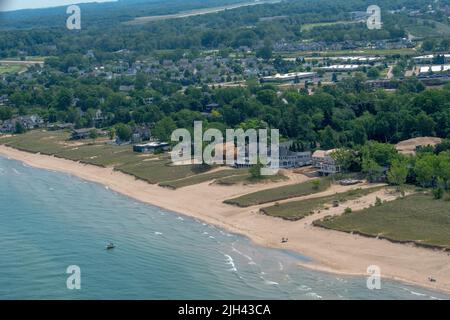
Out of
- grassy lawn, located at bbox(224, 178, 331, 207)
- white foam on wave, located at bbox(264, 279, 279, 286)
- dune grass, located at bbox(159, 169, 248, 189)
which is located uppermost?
white foam on wave, located at bbox(264, 279, 279, 286)

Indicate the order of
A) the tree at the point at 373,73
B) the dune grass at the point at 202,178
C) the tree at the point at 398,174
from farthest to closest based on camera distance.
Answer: the tree at the point at 373,73
the dune grass at the point at 202,178
the tree at the point at 398,174

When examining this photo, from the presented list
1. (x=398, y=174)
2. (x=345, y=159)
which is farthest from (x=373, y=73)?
(x=398, y=174)

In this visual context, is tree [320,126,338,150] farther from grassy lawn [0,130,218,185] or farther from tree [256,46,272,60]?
tree [256,46,272,60]

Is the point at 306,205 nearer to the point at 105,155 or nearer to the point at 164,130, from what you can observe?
the point at 105,155

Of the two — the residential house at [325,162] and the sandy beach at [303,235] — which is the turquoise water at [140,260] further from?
the residential house at [325,162]


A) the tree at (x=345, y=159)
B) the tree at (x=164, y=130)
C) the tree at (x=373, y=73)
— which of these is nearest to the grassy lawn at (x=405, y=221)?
the tree at (x=345, y=159)

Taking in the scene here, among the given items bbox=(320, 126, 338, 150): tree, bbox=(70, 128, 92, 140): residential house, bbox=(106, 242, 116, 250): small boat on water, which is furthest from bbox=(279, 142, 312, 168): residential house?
bbox=(70, 128, 92, 140): residential house
